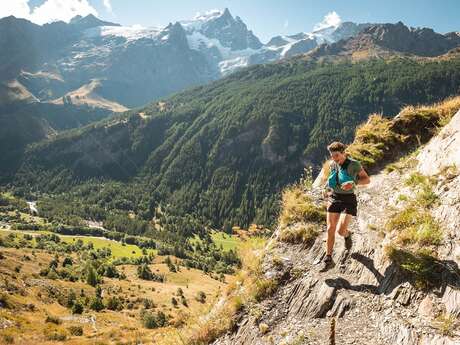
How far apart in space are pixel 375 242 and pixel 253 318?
4.54m

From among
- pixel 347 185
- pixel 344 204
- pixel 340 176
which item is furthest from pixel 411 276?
pixel 340 176

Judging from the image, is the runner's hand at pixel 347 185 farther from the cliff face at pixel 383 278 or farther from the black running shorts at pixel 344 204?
the cliff face at pixel 383 278

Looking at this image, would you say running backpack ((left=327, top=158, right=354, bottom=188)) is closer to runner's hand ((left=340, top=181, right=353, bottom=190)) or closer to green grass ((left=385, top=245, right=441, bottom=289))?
runner's hand ((left=340, top=181, right=353, bottom=190))

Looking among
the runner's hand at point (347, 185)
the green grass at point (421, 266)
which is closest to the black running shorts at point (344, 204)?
the runner's hand at point (347, 185)

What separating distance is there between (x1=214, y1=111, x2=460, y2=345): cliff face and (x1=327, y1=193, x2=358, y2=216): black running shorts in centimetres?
122

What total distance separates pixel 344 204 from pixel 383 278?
258 cm

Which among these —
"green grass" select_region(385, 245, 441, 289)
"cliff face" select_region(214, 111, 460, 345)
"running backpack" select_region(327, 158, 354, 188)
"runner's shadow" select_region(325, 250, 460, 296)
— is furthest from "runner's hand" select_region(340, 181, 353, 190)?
"green grass" select_region(385, 245, 441, 289)

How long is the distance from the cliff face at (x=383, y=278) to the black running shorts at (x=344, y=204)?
1.22 meters

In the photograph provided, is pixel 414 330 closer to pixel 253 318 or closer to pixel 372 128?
pixel 253 318

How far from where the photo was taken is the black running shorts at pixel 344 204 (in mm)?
11984

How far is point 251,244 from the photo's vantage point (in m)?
15.6

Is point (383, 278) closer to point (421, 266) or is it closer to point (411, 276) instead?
point (411, 276)

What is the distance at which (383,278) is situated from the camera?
10.4 metres

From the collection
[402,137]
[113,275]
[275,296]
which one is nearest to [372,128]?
[402,137]
